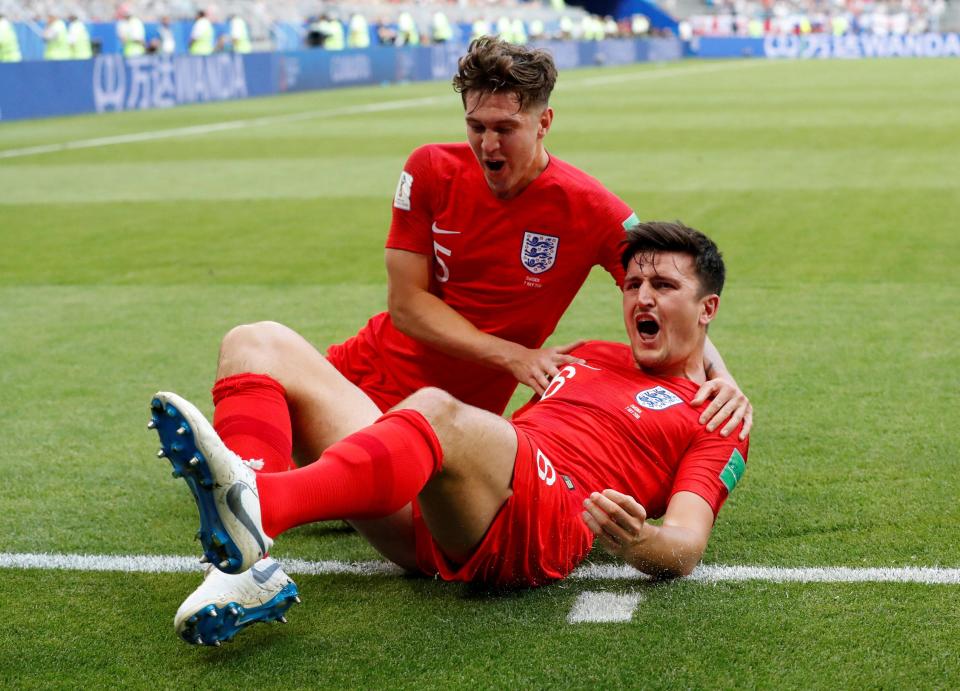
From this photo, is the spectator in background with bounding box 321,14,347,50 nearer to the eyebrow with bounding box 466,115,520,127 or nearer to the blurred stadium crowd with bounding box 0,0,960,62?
the blurred stadium crowd with bounding box 0,0,960,62

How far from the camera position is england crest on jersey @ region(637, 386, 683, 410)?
3861mm

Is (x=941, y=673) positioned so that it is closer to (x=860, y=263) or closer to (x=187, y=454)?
(x=187, y=454)

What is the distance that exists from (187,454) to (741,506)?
212 cm

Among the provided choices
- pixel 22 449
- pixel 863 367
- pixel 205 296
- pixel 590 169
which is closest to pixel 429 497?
pixel 22 449

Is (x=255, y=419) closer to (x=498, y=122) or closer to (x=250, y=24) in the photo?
(x=498, y=122)

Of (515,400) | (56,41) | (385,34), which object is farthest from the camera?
(385,34)

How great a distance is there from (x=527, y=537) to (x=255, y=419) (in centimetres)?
79

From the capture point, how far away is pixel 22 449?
17.1 ft

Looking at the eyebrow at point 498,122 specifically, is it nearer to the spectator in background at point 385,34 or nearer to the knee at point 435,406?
the knee at point 435,406

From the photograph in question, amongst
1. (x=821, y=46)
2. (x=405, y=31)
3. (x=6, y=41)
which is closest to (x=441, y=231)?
(x=6, y=41)

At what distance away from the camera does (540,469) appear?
3.46 meters

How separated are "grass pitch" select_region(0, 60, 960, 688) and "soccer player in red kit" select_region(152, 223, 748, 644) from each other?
0.17 metres

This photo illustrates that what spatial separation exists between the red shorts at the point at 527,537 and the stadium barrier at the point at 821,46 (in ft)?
203

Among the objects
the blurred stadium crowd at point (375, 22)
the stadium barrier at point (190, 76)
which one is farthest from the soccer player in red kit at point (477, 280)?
the stadium barrier at point (190, 76)
